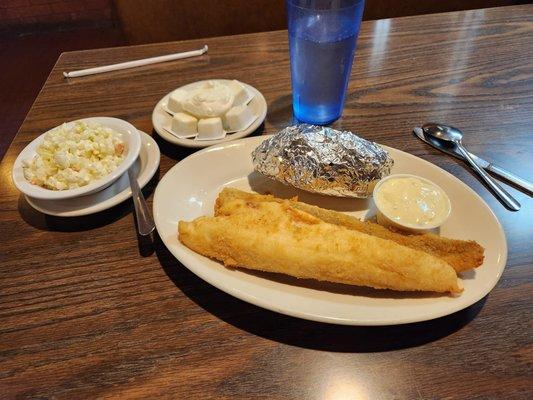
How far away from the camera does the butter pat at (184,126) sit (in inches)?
46.5

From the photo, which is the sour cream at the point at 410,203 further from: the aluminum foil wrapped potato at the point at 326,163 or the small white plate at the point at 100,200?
the small white plate at the point at 100,200

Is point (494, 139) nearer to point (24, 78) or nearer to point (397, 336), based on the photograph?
point (397, 336)

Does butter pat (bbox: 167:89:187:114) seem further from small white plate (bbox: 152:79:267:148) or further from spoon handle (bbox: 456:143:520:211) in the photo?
spoon handle (bbox: 456:143:520:211)

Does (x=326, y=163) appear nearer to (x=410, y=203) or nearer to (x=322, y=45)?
(x=410, y=203)

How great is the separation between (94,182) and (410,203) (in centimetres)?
77

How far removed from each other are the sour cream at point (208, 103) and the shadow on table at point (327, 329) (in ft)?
1.97

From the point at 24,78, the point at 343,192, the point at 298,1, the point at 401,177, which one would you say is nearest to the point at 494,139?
the point at 401,177

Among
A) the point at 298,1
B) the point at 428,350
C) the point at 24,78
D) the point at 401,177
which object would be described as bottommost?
the point at 24,78

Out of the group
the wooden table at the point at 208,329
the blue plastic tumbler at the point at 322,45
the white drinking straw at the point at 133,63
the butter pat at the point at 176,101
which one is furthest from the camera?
the white drinking straw at the point at 133,63

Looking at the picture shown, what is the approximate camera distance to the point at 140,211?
95 cm

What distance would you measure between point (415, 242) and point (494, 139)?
1.96 feet

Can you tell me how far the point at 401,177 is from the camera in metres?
0.96

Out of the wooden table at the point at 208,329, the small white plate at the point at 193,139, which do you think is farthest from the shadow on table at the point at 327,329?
the small white plate at the point at 193,139

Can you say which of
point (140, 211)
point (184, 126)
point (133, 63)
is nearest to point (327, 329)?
point (140, 211)
